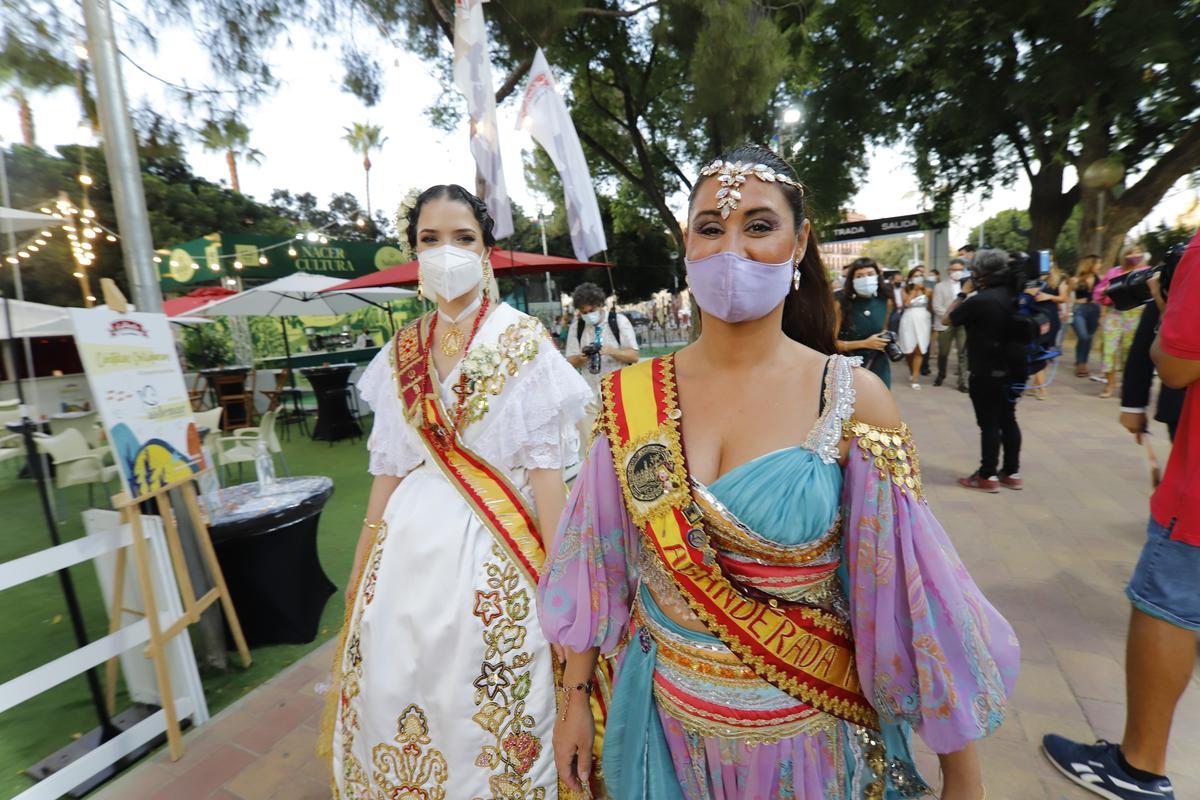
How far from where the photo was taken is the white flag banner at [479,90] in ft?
15.5

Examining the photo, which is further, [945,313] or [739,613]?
[945,313]

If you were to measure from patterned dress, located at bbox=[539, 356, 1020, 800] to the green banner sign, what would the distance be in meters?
11.4

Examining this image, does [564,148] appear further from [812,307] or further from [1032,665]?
[1032,665]

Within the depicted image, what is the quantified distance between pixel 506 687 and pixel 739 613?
94 cm

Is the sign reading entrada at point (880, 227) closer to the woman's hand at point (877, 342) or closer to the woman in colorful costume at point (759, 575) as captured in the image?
the woman's hand at point (877, 342)

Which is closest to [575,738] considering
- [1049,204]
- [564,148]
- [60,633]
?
[60,633]

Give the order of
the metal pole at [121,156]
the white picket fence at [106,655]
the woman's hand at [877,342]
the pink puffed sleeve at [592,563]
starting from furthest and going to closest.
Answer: the woman's hand at [877,342] < the metal pole at [121,156] < the white picket fence at [106,655] < the pink puffed sleeve at [592,563]

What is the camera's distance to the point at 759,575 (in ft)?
3.48

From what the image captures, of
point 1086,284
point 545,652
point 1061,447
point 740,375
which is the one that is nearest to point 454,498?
point 545,652

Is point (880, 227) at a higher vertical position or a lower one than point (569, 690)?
higher

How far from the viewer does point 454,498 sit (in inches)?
74.1

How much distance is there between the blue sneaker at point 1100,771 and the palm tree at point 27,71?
6.70 metres

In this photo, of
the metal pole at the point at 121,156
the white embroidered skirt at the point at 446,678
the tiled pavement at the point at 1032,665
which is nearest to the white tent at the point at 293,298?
the metal pole at the point at 121,156

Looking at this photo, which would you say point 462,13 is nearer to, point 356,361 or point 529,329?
point 529,329
